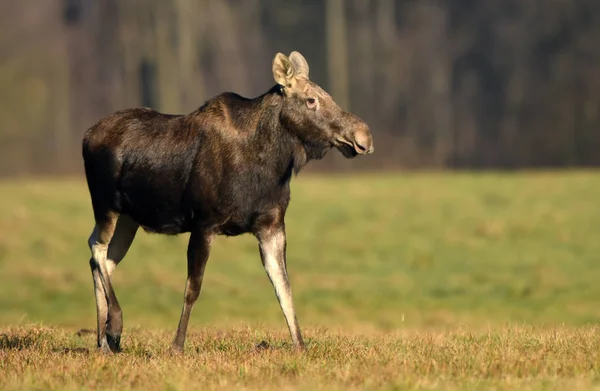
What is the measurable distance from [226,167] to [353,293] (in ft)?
40.0

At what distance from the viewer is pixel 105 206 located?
10.9m

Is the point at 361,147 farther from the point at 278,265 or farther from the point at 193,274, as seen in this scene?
the point at 193,274

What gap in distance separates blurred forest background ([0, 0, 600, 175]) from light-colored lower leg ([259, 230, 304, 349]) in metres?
36.8

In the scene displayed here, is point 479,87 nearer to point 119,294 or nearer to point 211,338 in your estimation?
point 119,294

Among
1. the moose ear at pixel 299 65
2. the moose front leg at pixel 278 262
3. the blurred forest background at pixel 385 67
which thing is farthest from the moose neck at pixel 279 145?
the blurred forest background at pixel 385 67

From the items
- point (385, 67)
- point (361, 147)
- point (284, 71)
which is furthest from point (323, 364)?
point (385, 67)

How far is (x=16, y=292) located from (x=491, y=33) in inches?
1418

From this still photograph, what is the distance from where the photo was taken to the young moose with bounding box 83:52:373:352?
9.96m

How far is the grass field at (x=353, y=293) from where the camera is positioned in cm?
856

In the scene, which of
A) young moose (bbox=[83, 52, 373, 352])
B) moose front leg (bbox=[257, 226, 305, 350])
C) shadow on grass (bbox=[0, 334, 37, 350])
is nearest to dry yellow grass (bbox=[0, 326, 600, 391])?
shadow on grass (bbox=[0, 334, 37, 350])

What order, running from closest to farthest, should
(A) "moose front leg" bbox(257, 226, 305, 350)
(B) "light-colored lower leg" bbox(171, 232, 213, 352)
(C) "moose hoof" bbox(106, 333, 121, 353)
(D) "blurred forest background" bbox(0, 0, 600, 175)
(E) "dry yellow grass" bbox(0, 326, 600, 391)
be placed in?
(E) "dry yellow grass" bbox(0, 326, 600, 391)
(B) "light-colored lower leg" bbox(171, 232, 213, 352)
(A) "moose front leg" bbox(257, 226, 305, 350)
(C) "moose hoof" bbox(106, 333, 121, 353)
(D) "blurred forest background" bbox(0, 0, 600, 175)

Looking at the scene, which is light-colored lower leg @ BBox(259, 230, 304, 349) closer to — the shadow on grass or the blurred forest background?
the shadow on grass

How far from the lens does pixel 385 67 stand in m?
54.2

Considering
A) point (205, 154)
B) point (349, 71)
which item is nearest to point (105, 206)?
point (205, 154)
